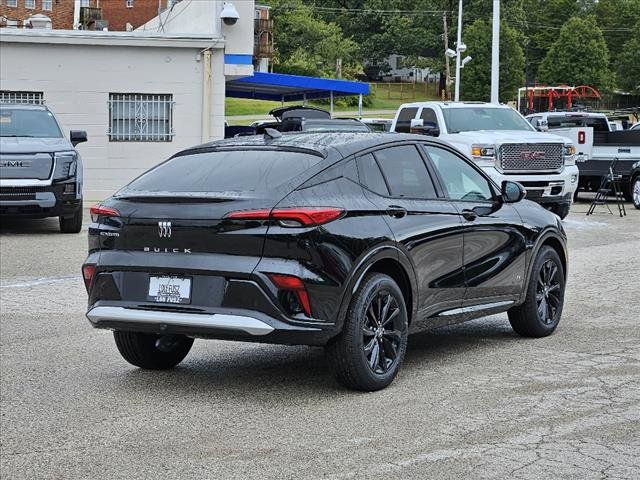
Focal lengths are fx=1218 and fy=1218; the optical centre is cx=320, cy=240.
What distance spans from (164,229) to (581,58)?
88.6 meters

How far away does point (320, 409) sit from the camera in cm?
729

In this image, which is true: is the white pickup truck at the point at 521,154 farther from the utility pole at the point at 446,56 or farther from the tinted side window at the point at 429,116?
the utility pole at the point at 446,56

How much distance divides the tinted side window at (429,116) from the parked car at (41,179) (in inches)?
270

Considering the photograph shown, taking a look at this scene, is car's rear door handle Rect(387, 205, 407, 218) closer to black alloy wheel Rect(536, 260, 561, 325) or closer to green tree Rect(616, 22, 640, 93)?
black alloy wheel Rect(536, 260, 561, 325)

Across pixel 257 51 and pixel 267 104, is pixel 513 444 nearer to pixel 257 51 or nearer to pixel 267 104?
pixel 257 51

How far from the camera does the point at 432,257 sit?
838 centimetres

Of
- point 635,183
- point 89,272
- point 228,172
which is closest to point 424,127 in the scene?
point 635,183

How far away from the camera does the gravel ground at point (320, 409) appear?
611 cm

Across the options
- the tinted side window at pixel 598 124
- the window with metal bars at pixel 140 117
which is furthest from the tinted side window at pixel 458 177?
the tinted side window at pixel 598 124

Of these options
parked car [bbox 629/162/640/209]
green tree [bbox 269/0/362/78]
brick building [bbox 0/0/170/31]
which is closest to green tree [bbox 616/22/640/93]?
green tree [bbox 269/0/362/78]

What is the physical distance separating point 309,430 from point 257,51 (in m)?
44.8

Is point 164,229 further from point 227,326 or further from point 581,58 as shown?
point 581,58

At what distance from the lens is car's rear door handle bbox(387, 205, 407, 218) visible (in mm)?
8014

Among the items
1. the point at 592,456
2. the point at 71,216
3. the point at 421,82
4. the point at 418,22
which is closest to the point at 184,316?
the point at 592,456
